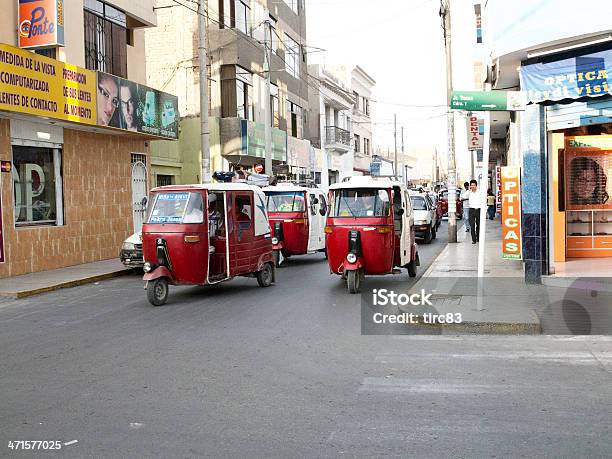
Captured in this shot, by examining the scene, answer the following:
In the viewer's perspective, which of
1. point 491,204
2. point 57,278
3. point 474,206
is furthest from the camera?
point 491,204

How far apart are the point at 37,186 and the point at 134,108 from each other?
12.4 feet

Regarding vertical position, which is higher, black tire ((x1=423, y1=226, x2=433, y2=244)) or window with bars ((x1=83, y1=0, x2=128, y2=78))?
window with bars ((x1=83, y1=0, x2=128, y2=78))

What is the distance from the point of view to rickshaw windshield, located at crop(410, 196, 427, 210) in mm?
24359

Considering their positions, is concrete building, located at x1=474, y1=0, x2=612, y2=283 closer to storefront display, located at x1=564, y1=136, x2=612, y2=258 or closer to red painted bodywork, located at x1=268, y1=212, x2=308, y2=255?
storefront display, located at x1=564, y1=136, x2=612, y2=258

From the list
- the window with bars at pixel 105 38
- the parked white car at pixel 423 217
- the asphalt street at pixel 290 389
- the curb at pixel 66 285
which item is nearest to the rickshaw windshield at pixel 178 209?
the asphalt street at pixel 290 389

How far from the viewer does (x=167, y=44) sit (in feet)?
91.8

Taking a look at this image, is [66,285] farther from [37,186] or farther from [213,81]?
[213,81]

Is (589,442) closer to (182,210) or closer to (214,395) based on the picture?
(214,395)

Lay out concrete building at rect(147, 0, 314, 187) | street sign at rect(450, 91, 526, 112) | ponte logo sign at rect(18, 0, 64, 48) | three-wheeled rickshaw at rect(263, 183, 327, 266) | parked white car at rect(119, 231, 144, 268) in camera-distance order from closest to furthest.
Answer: street sign at rect(450, 91, 526, 112) → ponte logo sign at rect(18, 0, 64, 48) → parked white car at rect(119, 231, 144, 268) → three-wheeled rickshaw at rect(263, 183, 327, 266) → concrete building at rect(147, 0, 314, 187)

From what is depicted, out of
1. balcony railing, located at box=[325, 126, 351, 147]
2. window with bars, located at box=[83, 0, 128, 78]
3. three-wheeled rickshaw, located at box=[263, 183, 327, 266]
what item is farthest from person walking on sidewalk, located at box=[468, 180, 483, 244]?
balcony railing, located at box=[325, 126, 351, 147]

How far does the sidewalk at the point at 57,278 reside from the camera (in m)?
13.4

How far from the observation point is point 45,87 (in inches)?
611

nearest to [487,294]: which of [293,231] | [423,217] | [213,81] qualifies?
[293,231]

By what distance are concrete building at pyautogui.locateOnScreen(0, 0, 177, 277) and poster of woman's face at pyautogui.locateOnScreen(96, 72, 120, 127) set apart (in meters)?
0.03
